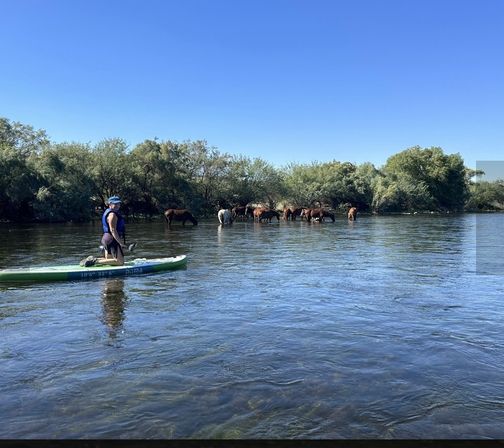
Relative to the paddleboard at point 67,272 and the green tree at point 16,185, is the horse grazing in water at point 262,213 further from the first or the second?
the paddleboard at point 67,272

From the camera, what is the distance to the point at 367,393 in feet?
19.7

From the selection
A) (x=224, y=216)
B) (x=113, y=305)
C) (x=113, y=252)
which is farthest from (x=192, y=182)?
(x=113, y=305)

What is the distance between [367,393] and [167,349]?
323 cm

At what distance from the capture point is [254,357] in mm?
7395

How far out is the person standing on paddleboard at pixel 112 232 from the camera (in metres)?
14.3

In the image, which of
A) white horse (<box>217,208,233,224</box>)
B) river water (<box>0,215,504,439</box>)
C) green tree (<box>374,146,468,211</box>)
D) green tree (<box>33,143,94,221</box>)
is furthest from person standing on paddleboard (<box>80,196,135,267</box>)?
green tree (<box>374,146,468,211</box>)

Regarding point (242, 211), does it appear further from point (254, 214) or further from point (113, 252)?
point (113, 252)

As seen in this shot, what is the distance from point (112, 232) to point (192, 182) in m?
48.9

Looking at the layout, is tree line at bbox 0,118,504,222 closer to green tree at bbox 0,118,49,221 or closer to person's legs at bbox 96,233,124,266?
green tree at bbox 0,118,49,221

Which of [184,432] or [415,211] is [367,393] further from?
[415,211]

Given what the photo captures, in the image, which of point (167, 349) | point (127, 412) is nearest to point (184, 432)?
point (127, 412)

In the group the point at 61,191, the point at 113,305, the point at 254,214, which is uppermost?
the point at 61,191

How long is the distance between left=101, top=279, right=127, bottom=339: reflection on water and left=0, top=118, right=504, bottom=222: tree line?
107 ft

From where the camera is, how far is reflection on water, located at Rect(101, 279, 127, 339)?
9271 millimetres
